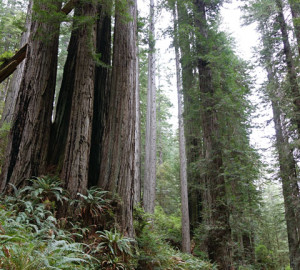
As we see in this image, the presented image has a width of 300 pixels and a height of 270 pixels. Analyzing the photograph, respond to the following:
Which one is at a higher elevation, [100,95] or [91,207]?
[100,95]

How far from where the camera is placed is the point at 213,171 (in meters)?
8.74

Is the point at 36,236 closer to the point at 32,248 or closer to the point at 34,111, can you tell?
the point at 32,248

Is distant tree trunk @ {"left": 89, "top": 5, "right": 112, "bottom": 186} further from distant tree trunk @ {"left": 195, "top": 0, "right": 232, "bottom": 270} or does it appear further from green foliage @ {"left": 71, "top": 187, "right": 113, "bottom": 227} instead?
distant tree trunk @ {"left": 195, "top": 0, "right": 232, "bottom": 270}

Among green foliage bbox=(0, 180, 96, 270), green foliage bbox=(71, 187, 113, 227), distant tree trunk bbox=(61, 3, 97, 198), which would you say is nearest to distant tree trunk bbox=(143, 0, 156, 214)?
green foliage bbox=(71, 187, 113, 227)

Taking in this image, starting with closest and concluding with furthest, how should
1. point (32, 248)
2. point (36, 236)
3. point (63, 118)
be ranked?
point (32, 248)
point (36, 236)
point (63, 118)

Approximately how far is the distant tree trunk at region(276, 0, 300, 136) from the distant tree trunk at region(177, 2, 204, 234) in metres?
4.30

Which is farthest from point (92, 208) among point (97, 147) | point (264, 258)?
point (264, 258)

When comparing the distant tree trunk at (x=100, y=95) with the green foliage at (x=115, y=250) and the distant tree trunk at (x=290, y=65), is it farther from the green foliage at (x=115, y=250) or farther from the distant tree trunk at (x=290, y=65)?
the distant tree trunk at (x=290, y=65)

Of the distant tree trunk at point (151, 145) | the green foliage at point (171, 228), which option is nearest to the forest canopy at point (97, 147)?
the distant tree trunk at point (151, 145)

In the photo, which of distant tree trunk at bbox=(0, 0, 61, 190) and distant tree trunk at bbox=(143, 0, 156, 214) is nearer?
distant tree trunk at bbox=(0, 0, 61, 190)

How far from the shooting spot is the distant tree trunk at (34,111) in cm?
492

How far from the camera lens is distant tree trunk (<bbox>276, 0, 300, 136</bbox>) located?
11.0 m

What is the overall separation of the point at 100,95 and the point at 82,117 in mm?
1239

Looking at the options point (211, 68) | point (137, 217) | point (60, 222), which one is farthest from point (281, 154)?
point (60, 222)
